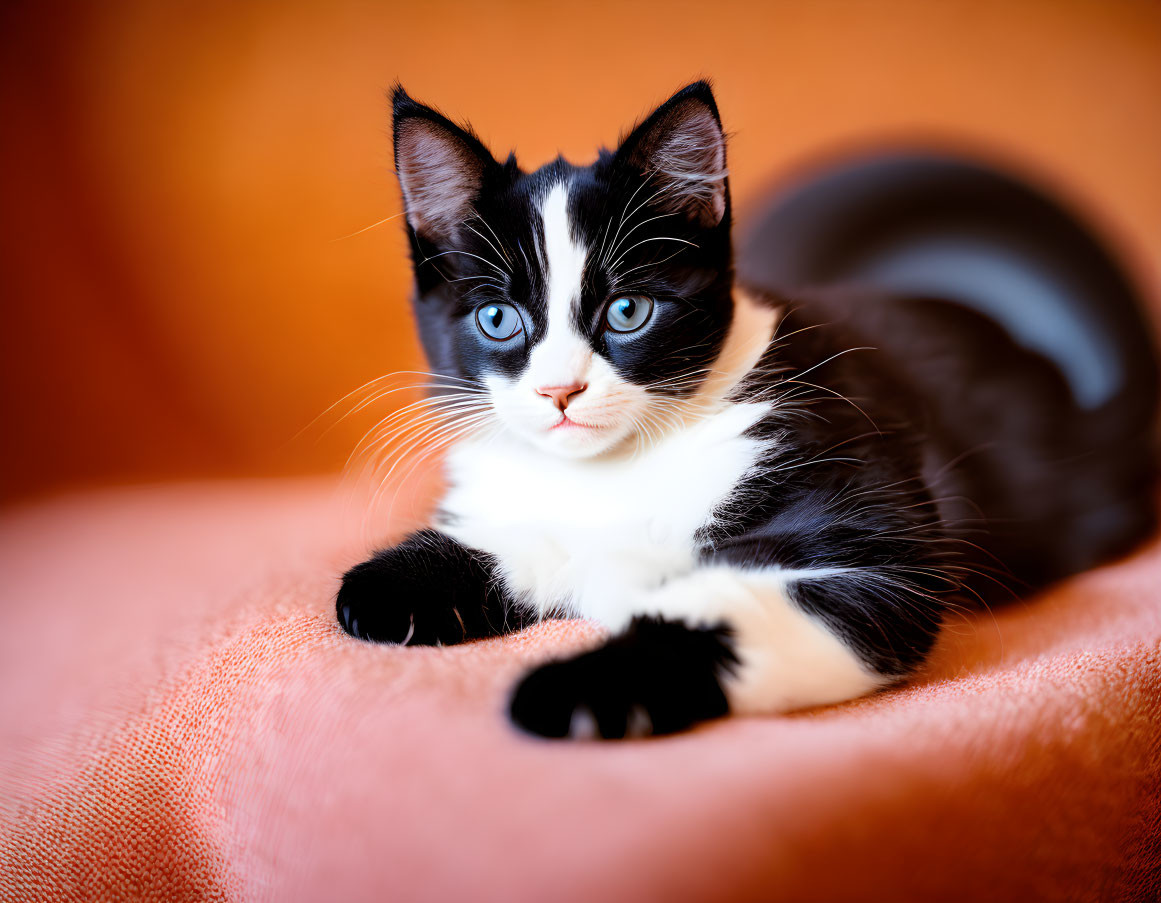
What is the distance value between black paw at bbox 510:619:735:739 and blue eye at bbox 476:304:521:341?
18.0 inches

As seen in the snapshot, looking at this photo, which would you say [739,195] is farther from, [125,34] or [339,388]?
[125,34]

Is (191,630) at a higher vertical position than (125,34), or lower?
lower

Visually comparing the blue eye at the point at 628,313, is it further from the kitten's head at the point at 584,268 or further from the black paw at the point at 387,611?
the black paw at the point at 387,611

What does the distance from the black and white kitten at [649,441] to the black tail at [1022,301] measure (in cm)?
28

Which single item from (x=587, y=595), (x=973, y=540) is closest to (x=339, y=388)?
(x=587, y=595)

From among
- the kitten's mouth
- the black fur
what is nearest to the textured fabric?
the kitten's mouth

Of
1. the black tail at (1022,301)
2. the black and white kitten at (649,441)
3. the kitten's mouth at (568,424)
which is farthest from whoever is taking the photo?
the black tail at (1022,301)

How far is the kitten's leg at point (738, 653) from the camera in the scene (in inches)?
26.1

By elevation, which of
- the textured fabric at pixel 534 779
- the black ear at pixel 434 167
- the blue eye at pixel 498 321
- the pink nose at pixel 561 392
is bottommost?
the textured fabric at pixel 534 779

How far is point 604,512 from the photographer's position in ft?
3.33

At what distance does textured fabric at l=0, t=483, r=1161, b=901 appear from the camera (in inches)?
22.7

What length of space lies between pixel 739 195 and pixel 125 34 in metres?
1.64

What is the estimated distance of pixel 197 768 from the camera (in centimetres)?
87

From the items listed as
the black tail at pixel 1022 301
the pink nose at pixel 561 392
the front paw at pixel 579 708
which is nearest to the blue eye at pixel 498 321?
the pink nose at pixel 561 392
